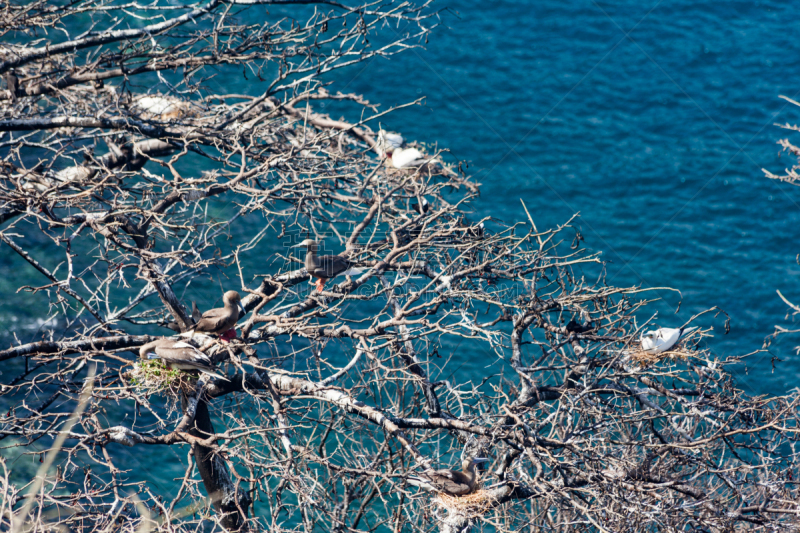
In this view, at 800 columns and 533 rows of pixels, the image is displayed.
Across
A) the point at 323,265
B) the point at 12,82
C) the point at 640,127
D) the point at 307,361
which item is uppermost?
the point at 12,82

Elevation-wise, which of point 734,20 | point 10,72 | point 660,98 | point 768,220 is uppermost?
point 10,72

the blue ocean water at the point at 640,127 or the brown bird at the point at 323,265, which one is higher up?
the brown bird at the point at 323,265

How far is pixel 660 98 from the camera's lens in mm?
23766

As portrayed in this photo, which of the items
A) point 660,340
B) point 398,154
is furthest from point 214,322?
point 660,340

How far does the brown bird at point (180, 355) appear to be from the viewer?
638 centimetres

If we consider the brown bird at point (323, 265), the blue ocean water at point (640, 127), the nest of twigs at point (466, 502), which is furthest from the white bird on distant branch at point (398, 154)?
the blue ocean water at point (640, 127)

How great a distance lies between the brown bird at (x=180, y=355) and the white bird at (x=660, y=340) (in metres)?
4.84

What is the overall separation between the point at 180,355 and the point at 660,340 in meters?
5.35

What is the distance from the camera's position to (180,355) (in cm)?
641

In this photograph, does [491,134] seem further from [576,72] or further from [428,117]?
[576,72]

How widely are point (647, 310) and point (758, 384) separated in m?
3.39

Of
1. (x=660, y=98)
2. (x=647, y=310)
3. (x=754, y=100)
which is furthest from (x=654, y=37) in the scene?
(x=647, y=310)

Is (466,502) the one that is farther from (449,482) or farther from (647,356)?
(647,356)

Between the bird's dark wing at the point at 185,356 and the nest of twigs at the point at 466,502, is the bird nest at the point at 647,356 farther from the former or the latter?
the bird's dark wing at the point at 185,356
